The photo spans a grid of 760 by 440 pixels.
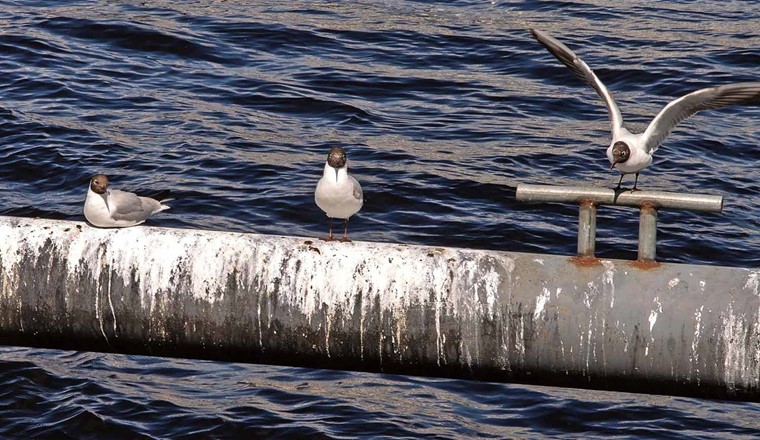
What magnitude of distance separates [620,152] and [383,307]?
3481mm

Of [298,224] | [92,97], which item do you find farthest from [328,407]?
[92,97]

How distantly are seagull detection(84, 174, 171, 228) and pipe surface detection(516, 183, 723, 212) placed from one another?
1.74 metres

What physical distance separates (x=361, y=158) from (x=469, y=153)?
1.05 metres

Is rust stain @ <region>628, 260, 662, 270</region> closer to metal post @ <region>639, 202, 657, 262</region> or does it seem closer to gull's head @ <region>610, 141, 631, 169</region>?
metal post @ <region>639, 202, 657, 262</region>

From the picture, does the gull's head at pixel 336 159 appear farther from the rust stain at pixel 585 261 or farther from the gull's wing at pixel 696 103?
the rust stain at pixel 585 261

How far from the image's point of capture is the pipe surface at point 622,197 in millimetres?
4500

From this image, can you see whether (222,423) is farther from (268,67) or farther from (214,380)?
(268,67)

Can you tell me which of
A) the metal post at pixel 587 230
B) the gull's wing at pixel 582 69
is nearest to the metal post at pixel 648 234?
the metal post at pixel 587 230

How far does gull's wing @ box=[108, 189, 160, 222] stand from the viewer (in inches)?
220

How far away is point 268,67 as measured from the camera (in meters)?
14.6

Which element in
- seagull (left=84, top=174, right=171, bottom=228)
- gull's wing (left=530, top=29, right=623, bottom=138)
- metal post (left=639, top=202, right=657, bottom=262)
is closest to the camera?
metal post (left=639, top=202, right=657, bottom=262)

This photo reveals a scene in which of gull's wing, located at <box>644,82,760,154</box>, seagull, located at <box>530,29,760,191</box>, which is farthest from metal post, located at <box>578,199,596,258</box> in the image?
seagull, located at <box>530,29,760,191</box>

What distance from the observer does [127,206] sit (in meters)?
5.96

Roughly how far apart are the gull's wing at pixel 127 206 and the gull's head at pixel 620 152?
279cm
